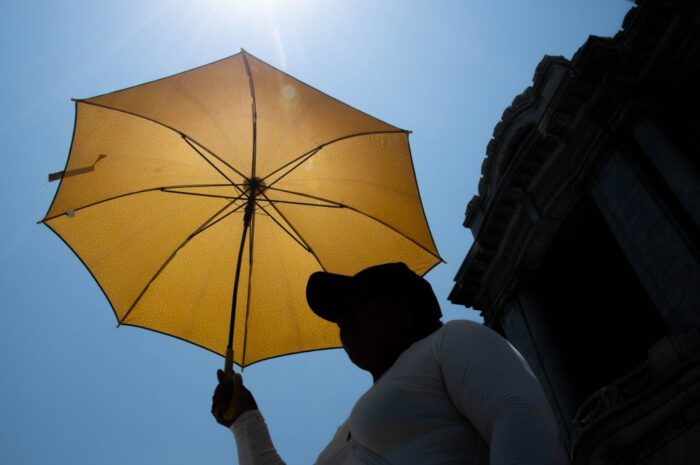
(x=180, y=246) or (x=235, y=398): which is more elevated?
(x=180, y=246)

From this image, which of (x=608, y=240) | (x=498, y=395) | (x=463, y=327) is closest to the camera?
(x=498, y=395)

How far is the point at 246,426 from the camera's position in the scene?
2.88 metres

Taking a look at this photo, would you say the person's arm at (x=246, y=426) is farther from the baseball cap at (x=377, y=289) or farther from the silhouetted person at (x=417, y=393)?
the baseball cap at (x=377, y=289)

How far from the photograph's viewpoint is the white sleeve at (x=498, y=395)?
157 cm

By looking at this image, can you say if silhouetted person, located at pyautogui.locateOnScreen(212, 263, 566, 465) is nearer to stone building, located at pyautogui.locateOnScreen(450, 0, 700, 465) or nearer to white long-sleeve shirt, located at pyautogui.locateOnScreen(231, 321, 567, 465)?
white long-sleeve shirt, located at pyautogui.locateOnScreen(231, 321, 567, 465)

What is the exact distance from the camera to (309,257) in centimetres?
507

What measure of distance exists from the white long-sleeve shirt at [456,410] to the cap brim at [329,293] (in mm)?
494

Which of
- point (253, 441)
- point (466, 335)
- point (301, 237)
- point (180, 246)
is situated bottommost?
point (466, 335)

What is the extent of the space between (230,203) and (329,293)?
2605mm

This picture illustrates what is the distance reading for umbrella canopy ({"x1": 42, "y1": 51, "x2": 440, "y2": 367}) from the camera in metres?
4.73

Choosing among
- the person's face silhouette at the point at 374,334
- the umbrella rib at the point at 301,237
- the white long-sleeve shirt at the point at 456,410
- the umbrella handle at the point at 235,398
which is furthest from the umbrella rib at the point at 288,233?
the white long-sleeve shirt at the point at 456,410

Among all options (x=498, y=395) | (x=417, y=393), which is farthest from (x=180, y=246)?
(x=498, y=395)

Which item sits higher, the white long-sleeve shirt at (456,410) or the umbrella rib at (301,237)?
the umbrella rib at (301,237)

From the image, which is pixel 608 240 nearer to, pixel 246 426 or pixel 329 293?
pixel 329 293
